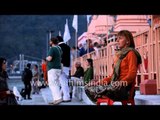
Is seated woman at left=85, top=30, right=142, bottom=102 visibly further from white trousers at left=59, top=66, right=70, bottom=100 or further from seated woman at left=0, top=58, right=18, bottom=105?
seated woman at left=0, top=58, right=18, bottom=105

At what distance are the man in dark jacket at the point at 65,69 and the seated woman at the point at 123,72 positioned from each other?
29.2 inches

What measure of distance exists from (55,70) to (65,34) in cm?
42

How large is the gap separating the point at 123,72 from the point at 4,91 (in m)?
1.17

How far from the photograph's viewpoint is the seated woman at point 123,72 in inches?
157

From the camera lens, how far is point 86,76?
4805mm

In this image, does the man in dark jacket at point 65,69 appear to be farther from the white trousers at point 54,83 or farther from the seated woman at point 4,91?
the seated woman at point 4,91

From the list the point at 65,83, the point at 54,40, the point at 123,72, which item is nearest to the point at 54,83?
the point at 65,83

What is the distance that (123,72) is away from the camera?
405 cm

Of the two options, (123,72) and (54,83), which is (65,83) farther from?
(123,72)

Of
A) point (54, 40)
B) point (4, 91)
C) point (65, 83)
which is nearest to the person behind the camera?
point (4, 91)

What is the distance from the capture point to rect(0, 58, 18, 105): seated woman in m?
4.48

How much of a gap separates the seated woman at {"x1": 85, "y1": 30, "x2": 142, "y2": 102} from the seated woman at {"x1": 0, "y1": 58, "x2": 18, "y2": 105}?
2.76ft
